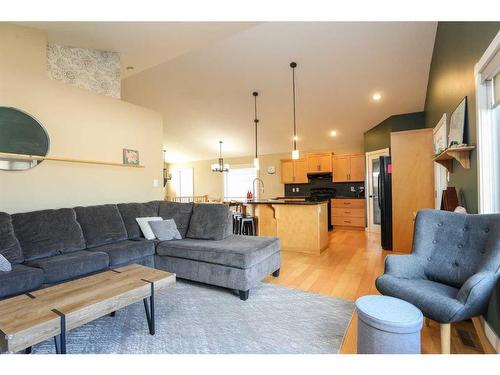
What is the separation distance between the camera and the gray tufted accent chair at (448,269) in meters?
1.46

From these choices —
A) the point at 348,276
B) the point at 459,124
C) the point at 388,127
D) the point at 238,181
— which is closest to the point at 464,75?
the point at 459,124

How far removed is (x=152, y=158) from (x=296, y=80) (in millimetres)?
3009

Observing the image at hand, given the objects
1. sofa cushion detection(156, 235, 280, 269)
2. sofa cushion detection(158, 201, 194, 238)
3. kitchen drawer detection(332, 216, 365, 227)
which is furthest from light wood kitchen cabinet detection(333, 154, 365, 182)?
sofa cushion detection(158, 201, 194, 238)

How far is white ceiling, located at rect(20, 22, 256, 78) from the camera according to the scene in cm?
307

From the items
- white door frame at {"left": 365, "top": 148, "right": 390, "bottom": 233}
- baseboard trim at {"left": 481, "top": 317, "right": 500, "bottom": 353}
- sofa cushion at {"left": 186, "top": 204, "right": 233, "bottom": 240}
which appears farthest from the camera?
white door frame at {"left": 365, "top": 148, "right": 390, "bottom": 233}

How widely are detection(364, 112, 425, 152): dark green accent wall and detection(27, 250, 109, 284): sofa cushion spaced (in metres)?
5.79

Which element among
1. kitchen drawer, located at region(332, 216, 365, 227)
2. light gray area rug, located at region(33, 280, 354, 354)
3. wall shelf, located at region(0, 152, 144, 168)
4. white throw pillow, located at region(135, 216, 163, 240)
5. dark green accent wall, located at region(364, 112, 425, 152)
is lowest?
light gray area rug, located at region(33, 280, 354, 354)

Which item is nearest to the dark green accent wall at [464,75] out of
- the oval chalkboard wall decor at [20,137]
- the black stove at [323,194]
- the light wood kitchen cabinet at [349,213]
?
the light wood kitchen cabinet at [349,213]

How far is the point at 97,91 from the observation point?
372cm

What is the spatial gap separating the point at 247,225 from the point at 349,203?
3.28m

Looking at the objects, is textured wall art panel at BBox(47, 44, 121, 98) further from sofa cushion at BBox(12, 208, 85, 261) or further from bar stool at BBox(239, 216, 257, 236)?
bar stool at BBox(239, 216, 257, 236)

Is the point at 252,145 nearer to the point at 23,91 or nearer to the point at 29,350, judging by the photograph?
the point at 23,91

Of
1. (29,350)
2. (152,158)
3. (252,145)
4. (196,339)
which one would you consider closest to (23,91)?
(152,158)

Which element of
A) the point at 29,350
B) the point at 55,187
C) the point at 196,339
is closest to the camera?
the point at 29,350
